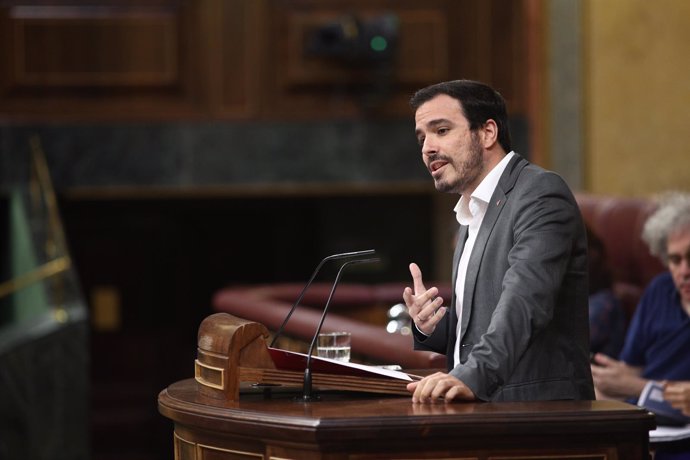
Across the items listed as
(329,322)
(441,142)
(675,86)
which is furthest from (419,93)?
(675,86)

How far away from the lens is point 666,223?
12.8 ft

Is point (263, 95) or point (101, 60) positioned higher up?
point (101, 60)

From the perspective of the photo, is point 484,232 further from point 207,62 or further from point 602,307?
point 207,62

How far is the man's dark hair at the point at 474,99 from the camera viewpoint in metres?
2.61

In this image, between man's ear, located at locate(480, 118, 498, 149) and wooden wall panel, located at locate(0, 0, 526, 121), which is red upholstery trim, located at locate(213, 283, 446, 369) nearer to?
man's ear, located at locate(480, 118, 498, 149)

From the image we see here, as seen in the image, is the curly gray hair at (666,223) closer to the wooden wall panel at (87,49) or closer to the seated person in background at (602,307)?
the seated person in background at (602,307)

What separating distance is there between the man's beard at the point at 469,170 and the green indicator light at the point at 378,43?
5871 mm

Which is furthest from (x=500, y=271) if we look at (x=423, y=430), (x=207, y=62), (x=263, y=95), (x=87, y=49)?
(x=87, y=49)

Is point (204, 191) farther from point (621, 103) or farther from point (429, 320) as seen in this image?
point (429, 320)

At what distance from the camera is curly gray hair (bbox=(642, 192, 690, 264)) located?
3877mm

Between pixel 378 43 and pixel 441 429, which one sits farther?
pixel 378 43

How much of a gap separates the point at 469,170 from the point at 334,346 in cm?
62

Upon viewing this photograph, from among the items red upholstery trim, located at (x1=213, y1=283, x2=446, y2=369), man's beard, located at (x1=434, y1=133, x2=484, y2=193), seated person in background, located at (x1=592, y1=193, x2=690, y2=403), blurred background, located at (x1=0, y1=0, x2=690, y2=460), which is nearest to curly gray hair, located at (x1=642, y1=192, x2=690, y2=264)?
seated person in background, located at (x1=592, y1=193, x2=690, y2=403)

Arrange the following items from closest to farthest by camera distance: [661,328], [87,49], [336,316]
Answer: [661,328], [336,316], [87,49]
